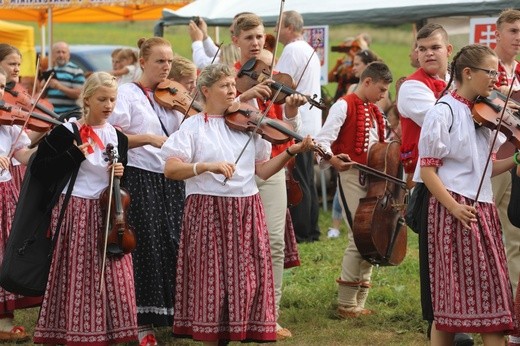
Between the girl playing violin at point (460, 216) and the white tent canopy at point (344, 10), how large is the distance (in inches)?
159

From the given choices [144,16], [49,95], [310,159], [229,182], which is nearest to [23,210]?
[229,182]

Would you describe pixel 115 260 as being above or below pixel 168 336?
above

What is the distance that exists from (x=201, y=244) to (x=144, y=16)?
983 centimetres

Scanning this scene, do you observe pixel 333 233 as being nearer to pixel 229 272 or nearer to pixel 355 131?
pixel 355 131

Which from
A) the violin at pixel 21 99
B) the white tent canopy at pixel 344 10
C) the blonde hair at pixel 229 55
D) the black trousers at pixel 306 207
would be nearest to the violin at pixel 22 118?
the violin at pixel 21 99

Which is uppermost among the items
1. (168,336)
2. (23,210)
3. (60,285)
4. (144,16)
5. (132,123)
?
(144,16)

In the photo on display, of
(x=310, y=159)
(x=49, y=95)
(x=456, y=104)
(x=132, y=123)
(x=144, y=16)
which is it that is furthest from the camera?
(x=144, y=16)

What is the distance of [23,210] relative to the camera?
6074 mm

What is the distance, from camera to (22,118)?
276 inches

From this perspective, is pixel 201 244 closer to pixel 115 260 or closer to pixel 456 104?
pixel 115 260

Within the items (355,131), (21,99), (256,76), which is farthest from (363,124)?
(21,99)

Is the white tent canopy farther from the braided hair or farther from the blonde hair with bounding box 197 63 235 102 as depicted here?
the blonde hair with bounding box 197 63 235 102

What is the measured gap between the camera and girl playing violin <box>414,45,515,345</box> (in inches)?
Answer: 216

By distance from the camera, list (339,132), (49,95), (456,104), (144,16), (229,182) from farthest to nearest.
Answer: (144,16) → (49,95) → (339,132) → (229,182) → (456,104)
